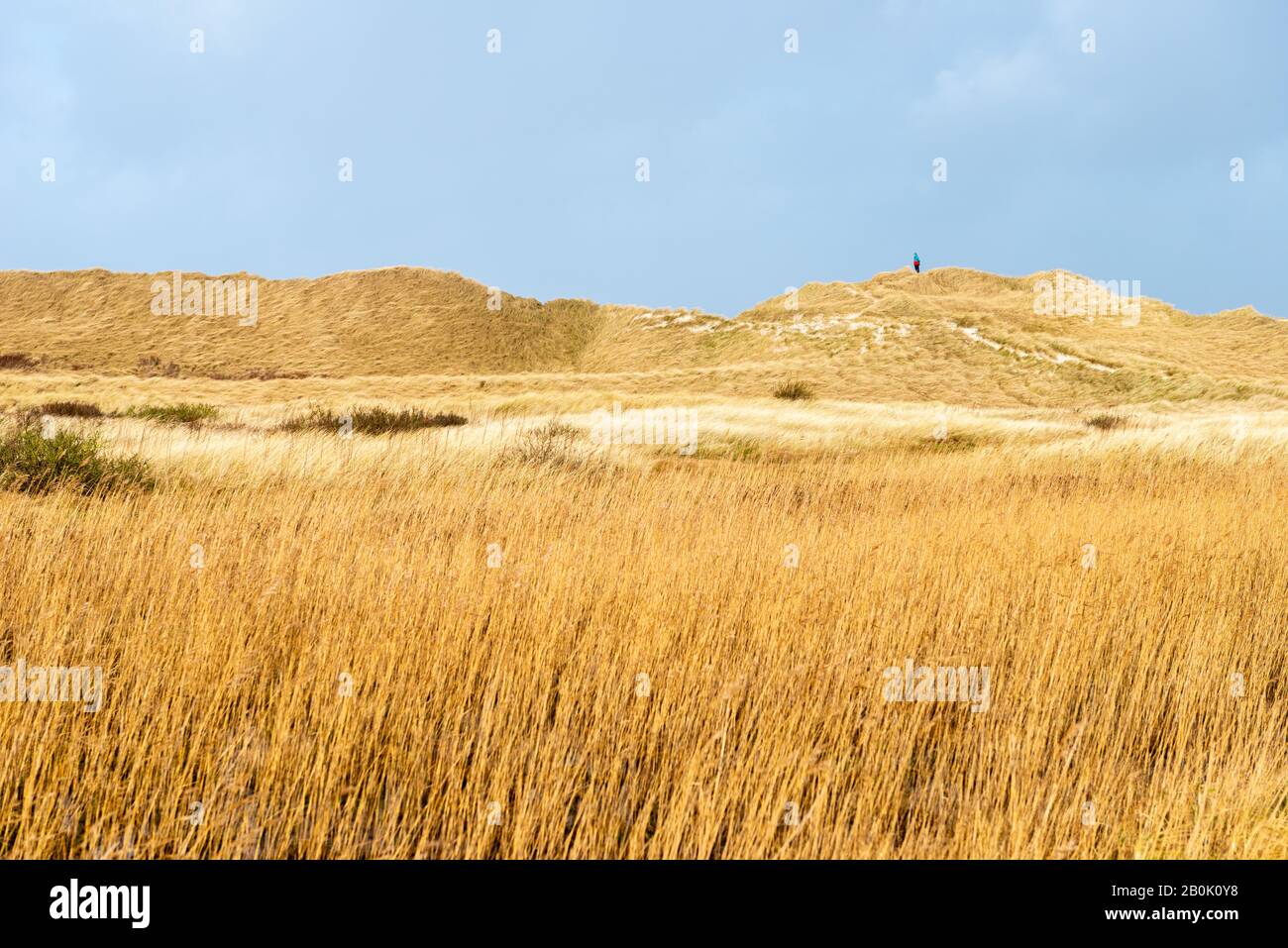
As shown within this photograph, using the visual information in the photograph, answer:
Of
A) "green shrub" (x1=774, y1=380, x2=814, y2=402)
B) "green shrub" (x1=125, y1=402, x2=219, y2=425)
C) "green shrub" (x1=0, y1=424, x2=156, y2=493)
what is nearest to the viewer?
"green shrub" (x1=0, y1=424, x2=156, y2=493)

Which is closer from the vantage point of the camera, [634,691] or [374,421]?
[634,691]

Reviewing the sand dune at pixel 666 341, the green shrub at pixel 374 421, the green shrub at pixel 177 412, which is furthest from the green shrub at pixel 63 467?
the sand dune at pixel 666 341

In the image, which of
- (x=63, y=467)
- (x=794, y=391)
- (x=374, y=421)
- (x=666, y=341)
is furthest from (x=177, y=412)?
(x=666, y=341)

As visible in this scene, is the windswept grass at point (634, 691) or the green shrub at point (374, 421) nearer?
the windswept grass at point (634, 691)

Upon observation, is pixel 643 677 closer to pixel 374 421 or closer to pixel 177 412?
pixel 374 421

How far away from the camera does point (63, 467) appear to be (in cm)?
873

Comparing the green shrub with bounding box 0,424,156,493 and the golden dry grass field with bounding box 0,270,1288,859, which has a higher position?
the green shrub with bounding box 0,424,156,493

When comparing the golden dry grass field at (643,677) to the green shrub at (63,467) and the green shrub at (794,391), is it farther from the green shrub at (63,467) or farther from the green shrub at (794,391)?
the green shrub at (794,391)

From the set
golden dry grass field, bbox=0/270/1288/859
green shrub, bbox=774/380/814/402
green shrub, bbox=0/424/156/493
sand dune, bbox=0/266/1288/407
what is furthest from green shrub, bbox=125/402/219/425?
green shrub, bbox=774/380/814/402

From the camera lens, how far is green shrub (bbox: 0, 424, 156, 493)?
853cm

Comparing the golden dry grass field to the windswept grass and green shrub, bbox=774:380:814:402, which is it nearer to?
the windswept grass

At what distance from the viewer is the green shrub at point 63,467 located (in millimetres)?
8531

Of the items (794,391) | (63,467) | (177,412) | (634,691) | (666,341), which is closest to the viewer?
(634,691)

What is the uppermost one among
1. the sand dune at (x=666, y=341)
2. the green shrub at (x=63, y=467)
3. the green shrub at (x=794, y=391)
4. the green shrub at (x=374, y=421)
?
the sand dune at (x=666, y=341)
